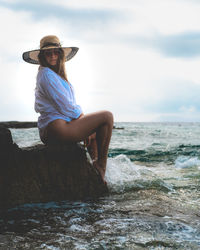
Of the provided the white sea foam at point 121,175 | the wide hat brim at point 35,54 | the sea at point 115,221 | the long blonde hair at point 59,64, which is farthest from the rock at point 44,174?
the wide hat brim at point 35,54

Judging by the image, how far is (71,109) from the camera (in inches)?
158

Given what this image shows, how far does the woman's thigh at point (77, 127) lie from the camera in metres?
3.92

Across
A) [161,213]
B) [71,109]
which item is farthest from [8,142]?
[161,213]

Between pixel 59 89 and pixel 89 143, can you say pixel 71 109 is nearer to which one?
pixel 59 89

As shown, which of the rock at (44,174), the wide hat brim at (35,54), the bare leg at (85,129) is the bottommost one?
the rock at (44,174)

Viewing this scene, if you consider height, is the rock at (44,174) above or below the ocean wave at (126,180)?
above

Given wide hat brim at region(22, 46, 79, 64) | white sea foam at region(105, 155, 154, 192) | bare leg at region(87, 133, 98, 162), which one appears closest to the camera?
wide hat brim at region(22, 46, 79, 64)

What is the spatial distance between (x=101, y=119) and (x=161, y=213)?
1.51 m

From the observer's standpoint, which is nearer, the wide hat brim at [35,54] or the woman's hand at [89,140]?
the wide hat brim at [35,54]

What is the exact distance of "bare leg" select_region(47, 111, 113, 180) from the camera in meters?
3.93

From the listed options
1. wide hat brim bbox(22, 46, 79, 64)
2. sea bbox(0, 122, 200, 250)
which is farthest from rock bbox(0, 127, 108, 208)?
wide hat brim bbox(22, 46, 79, 64)

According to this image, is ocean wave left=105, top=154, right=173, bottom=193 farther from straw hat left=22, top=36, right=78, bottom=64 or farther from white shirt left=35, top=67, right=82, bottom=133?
straw hat left=22, top=36, right=78, bottom=64

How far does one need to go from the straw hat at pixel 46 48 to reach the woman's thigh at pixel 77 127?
1.13 m

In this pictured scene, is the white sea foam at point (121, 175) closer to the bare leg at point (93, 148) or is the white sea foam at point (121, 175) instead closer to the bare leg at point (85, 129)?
the bare leg at point (93, 148)
